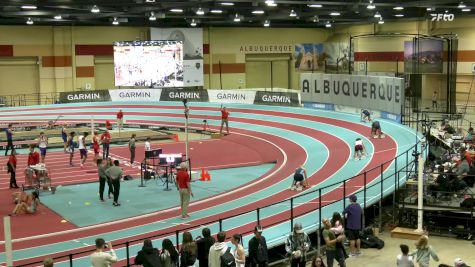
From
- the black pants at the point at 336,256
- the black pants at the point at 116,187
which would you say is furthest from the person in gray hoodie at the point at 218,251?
the black pants at the point at 116,187

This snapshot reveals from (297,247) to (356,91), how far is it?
2916cm

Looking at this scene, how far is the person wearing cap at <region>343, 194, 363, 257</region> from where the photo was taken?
1490 centimetres

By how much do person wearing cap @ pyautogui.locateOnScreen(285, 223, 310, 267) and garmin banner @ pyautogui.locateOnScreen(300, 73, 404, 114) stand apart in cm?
2374

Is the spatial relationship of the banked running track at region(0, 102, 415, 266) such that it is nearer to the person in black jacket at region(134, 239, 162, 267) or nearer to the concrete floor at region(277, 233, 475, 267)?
the concrete floor at region(277, 233, 475, 267)

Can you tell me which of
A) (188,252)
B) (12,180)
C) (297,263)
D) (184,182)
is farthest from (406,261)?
(12,180)

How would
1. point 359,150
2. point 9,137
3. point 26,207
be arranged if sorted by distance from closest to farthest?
1. point 26,207
2. point 359,150
3. point 9,137

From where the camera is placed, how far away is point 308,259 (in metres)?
15.0

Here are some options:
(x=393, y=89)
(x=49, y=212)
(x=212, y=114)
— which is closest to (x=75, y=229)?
(x=49, y=212)

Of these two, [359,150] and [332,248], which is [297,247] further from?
[359,150]

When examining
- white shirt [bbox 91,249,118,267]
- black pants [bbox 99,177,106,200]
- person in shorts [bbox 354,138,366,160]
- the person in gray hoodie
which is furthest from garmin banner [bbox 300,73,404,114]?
white shirt [bbox 91,249,118,267]

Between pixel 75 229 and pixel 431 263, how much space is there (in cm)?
1037

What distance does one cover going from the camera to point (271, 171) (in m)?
28.4

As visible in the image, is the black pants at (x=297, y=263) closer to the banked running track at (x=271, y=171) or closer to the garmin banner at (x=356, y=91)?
the banked running track at (x=271, y=171)

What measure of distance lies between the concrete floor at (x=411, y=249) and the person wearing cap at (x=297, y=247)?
5.19ft
